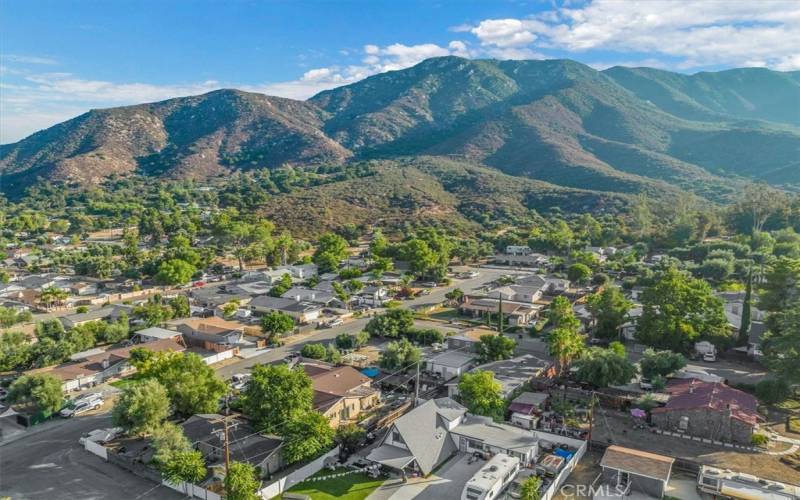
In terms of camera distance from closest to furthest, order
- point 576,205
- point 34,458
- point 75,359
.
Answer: point 34,458 < point 75,359 < point 576,205

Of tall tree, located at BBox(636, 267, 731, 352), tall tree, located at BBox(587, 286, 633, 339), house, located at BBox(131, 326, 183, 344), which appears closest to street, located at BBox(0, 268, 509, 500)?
house, located at BBox(131, 326, 183, 344)

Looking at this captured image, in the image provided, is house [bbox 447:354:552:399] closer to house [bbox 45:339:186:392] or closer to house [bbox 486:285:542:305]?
house [bbox 486:285:542:305]

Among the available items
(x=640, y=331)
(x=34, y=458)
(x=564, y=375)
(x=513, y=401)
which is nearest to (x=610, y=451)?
(x=513, y=401)

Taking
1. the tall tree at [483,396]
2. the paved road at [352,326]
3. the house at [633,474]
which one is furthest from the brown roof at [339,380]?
the house at [633,474]

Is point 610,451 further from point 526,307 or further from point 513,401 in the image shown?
point 526,307

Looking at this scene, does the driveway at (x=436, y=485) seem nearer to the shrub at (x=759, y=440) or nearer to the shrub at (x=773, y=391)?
the shrub at (x=759, y=440)

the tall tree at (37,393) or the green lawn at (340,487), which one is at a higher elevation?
the tall tree at (37,393)
